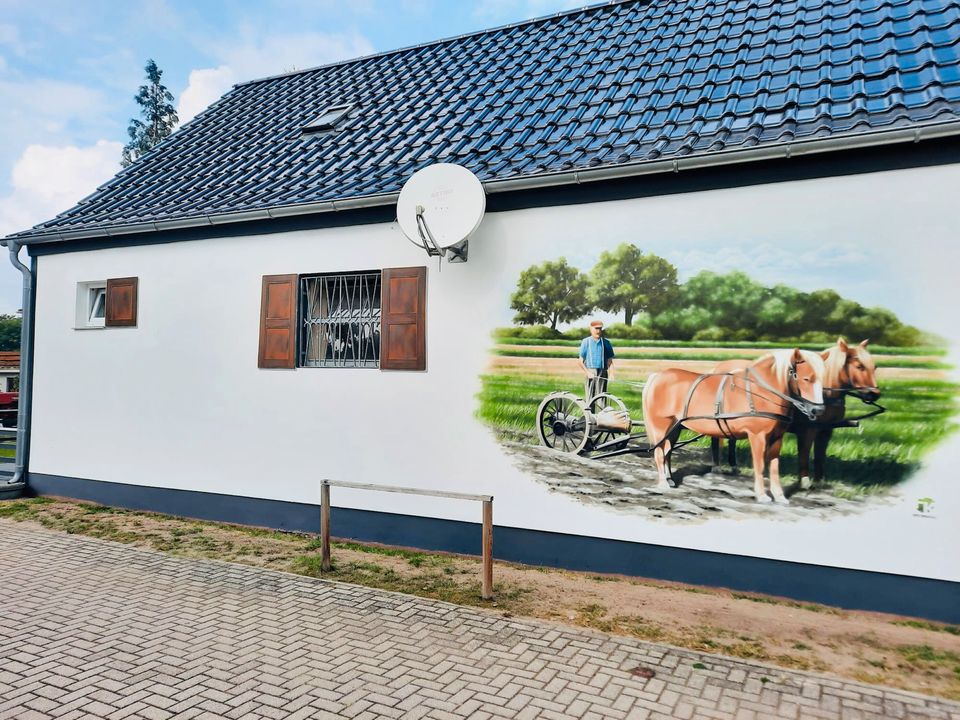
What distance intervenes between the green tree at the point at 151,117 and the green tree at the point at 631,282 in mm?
33755

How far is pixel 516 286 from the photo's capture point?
625 cm

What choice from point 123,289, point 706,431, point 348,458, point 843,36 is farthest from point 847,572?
point 123,289

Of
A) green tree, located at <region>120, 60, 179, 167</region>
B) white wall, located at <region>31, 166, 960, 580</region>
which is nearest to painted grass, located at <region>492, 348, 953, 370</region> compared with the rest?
white wall, located at <region>31, 166, 960, 580</region>

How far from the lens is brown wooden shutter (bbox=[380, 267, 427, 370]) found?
666 centimetres

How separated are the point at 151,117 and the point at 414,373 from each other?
111 ft

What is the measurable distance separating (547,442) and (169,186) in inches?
254

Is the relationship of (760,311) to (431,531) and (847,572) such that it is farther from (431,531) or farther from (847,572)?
(431,531)

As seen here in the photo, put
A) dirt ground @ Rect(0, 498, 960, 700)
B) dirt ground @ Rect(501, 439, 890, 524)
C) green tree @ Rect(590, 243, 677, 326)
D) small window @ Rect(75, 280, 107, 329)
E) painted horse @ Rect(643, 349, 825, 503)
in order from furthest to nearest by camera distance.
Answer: small window @ Rect(75, 280, 107, 329), green tree @ Rect(590, 243, 677, 326), painted horse @ Rect(643, 349, 825, 503), dirt ground @ Rect(501, 439, 890, 524), dirt ground @ Rect(0, 498, 960, 700)

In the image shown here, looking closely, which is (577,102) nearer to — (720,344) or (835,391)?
(720,344)

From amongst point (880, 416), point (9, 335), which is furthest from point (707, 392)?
point (9, 335)

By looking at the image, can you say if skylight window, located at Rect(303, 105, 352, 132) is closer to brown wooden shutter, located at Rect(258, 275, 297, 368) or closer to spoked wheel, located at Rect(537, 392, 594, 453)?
brown wooden shutter, located at Rect(258, 275, 297, 368)

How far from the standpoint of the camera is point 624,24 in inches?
343

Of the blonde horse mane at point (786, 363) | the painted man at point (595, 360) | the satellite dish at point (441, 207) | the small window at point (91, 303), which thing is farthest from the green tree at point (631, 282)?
the small window at point (91, 303)

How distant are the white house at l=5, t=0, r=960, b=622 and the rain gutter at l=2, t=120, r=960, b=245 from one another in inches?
1.0
